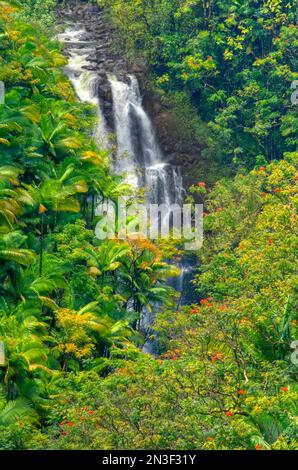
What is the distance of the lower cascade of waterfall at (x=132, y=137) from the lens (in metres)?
45.2

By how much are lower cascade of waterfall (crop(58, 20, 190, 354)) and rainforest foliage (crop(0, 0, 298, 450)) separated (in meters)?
1.66

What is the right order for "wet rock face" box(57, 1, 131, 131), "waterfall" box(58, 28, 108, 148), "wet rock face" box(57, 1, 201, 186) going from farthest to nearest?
"wet rock face" box(57, 1, 201, 186) < "wet rock face" box(57, 1, 131, 131) < "waterfall" box(58, 28, 108, 148)

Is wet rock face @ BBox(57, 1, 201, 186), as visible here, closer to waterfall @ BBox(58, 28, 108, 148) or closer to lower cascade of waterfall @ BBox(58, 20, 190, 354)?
waterfall @ BBox(58, 28, 108, 148)

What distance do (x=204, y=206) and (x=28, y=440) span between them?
23.4 meters

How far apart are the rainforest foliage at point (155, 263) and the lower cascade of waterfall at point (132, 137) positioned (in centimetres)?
166

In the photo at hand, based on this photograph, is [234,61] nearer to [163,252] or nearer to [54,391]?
[163,252]

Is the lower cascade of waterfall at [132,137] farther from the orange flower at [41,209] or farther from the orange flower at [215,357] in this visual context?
the orange flower at [215,357]

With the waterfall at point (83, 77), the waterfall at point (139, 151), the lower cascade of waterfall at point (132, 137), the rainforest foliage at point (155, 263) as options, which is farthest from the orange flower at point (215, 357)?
the waterfall at point (83, 77)

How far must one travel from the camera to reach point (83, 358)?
3005 centimetres

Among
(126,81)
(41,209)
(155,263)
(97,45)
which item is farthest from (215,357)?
(97,45)

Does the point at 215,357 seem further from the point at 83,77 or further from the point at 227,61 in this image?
the point at 227,61

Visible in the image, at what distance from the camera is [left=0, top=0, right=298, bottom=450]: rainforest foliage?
2158 centimetres

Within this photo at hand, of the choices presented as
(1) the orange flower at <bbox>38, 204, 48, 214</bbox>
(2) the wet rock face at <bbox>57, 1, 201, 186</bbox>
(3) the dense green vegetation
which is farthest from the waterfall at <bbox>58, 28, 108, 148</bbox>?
(1) the orange flower at <bbox>38, 204, 48, 214</bbox>

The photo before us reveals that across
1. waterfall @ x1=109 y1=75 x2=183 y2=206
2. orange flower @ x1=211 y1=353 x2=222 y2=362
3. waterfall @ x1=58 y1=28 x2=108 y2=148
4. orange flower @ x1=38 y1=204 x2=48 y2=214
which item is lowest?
orange flower @ x1=211 y1=353 x2=222 y2=362
